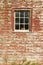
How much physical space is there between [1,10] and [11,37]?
144 centimetres

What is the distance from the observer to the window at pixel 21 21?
39.5ft

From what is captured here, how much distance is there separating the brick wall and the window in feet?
0.88

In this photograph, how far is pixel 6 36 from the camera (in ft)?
39.5

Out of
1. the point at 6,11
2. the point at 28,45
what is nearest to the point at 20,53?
the point at 28,45

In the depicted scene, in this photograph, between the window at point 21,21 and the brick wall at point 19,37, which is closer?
the brick wall at point 19,37

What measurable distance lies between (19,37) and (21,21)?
0.82 meters

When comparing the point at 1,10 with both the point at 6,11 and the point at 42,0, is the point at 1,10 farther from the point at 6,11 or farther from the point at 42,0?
the point at 42,0

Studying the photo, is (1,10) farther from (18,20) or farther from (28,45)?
(28,45)

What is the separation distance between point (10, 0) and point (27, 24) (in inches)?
58.0

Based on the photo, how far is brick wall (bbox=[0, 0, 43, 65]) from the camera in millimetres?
11844

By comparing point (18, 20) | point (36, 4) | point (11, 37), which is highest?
point (36, 4)

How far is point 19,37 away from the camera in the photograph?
12.0 m

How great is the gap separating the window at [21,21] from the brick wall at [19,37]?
0.88 ft

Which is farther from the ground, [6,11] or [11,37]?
[6,11]
